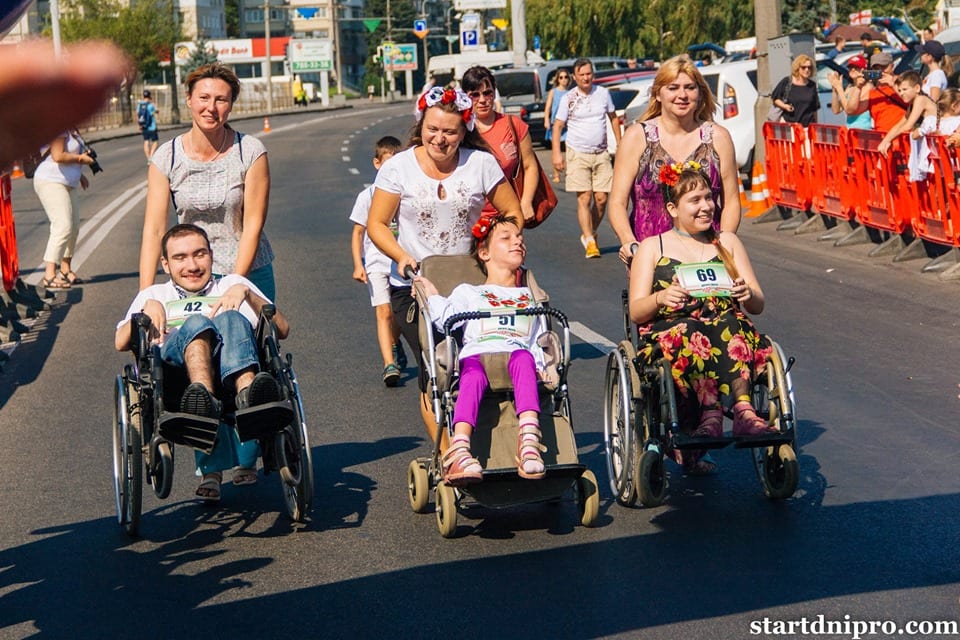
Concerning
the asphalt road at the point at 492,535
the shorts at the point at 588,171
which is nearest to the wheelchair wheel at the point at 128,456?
the asphalt road at the point at 492,535

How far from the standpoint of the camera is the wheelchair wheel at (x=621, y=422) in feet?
20.2

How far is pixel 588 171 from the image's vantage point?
52.6 ft

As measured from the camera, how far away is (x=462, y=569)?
562 centimetres

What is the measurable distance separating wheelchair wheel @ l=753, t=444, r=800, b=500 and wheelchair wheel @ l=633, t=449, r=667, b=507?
1.54 feet

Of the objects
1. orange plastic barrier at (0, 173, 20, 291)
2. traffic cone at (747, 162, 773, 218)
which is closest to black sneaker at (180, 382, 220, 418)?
orange plastic barrier at (0, 173, 20, 291)

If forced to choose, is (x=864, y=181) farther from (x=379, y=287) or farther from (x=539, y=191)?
(x=379, y=287)

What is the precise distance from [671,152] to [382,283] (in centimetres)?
317

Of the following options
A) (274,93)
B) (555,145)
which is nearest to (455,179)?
(555,145)

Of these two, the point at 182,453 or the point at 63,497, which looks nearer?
the point at 63,497

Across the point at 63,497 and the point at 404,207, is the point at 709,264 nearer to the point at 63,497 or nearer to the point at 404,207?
the point at 404,207

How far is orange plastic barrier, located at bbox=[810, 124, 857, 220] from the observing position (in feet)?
52.5

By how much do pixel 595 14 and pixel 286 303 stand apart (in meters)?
44.6

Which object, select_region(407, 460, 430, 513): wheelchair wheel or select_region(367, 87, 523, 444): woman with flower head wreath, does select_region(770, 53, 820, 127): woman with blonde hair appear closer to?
select_region(367, 87, 523, 444): woman with flower head wreath

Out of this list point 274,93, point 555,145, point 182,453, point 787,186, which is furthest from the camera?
point 274,93
